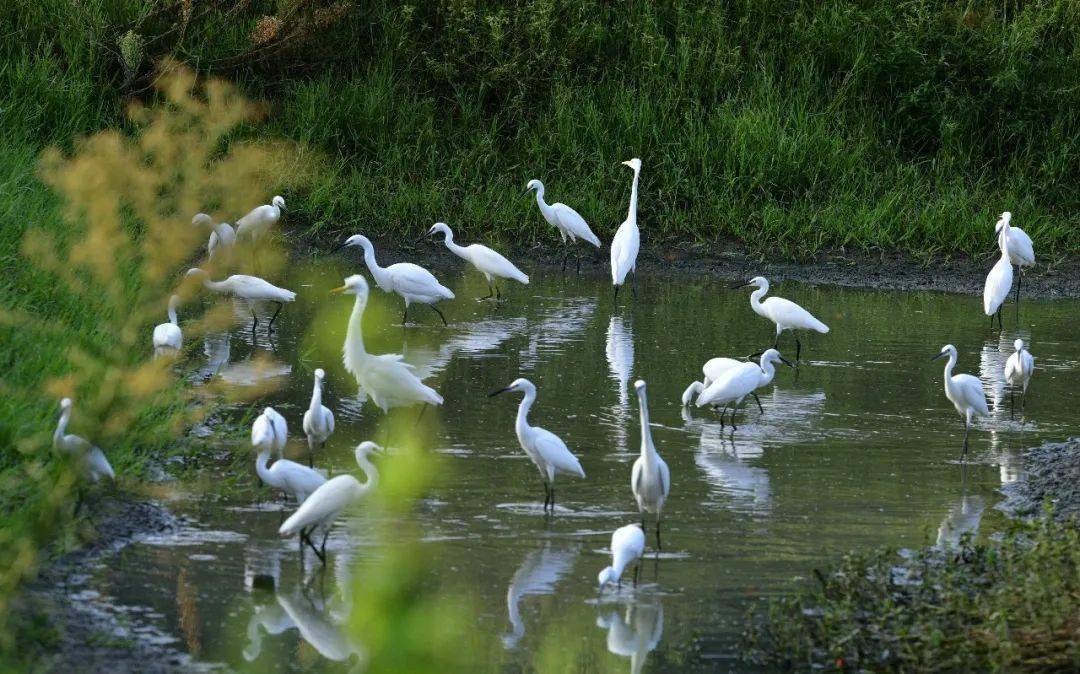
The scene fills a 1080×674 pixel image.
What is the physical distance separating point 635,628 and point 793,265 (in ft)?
A: 34.3

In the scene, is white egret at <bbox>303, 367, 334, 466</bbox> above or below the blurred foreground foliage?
below

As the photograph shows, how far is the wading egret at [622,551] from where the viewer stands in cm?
571

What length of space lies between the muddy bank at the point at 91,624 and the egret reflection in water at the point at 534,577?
48.5 inches

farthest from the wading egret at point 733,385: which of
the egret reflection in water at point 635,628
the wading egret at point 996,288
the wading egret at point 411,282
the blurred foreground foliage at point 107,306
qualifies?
the wading egret at point 996,288

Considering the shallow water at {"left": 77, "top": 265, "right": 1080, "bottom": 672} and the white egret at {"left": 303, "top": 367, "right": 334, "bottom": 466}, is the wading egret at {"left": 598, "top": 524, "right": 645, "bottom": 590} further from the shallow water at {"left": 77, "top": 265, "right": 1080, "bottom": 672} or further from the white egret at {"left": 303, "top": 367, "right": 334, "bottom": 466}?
the white egret at {"left": 303, "top": 367, "right": 334, "bottom": 466}

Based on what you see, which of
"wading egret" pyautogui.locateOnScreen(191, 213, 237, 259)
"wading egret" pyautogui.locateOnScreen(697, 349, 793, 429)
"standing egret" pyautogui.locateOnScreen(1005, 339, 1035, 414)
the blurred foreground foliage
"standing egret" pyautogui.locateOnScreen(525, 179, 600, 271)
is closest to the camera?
the blurred foreground foliage

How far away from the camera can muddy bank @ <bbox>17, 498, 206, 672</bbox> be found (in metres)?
4.90

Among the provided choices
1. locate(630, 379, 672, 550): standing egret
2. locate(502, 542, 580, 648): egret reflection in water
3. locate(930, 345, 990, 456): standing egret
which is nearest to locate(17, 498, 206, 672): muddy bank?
locate(502, 542, 580, 648): egret reflection in water

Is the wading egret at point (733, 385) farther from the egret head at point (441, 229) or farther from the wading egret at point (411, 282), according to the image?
the egret head at point (441, 229)

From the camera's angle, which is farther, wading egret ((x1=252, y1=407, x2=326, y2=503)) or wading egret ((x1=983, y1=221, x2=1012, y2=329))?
wading egret ((x1=983, y1=221, x2=1012, y2=329))

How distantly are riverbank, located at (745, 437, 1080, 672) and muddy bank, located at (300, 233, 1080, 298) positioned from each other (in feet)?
29.7

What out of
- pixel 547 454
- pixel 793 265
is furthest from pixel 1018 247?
pixel 547 454

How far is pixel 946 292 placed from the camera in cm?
1507

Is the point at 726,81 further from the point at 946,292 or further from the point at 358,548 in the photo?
the point at 358,548
